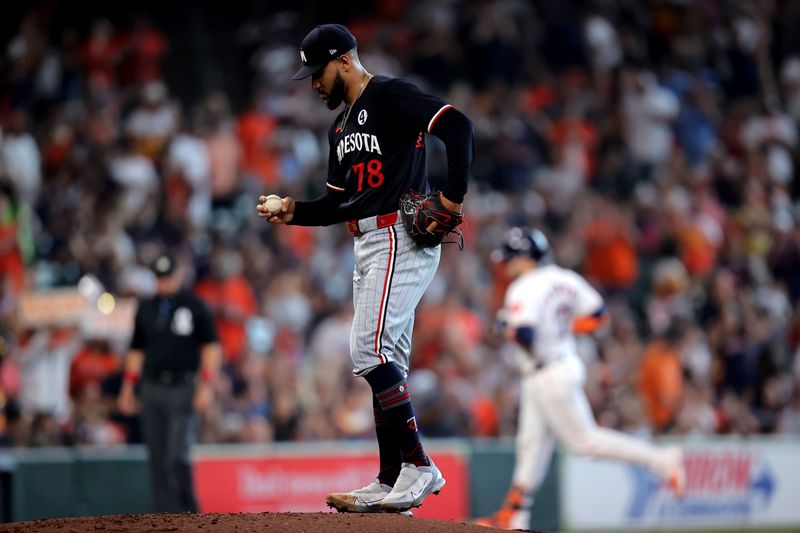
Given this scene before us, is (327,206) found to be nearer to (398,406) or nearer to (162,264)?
(398,406)

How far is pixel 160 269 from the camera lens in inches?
420

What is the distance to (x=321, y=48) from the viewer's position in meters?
6.30

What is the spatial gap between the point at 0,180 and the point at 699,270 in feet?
29.7

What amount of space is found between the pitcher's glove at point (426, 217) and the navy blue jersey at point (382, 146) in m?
0.08

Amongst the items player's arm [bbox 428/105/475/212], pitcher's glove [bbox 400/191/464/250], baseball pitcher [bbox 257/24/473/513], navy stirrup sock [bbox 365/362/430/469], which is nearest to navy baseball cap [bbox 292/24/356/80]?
baseball pitcher [bbox 257/24/473/513]

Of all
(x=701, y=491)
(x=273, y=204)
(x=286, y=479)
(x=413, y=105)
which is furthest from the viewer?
(x=701, y=491)

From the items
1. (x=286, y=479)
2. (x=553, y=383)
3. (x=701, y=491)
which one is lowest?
(x=701, y=491)

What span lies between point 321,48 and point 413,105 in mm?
554

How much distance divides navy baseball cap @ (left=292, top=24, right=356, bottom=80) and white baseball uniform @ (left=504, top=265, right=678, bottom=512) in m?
4.43

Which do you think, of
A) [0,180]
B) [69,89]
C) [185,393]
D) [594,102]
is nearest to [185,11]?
[69,89]

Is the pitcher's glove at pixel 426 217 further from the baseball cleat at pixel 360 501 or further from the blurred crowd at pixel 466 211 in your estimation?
the blurred crowd at pixel 466 211

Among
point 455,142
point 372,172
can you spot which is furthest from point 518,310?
point 455,142

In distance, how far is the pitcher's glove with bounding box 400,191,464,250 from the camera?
618cm

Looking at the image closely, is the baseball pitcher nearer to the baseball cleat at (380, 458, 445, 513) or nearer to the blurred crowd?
the baseball cleat at (380, 458, 445, 513)
